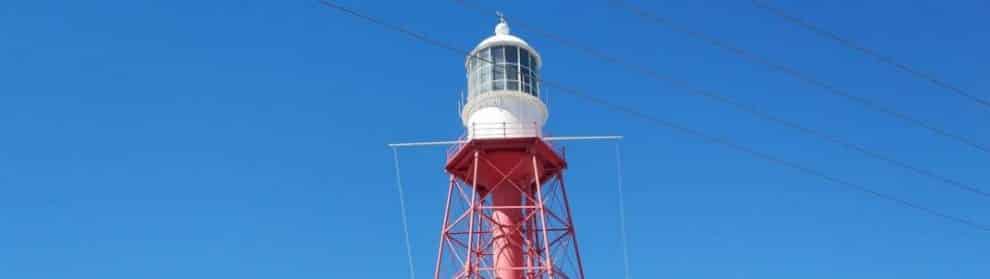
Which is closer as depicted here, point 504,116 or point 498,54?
point 504,116

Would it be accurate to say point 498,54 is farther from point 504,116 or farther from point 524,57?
point 504,116

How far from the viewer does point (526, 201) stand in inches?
2298

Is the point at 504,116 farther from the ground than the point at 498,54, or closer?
closer

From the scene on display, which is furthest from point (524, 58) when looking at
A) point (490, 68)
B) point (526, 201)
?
point (526, 201)

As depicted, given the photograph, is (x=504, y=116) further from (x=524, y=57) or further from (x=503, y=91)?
(x=524, y=57)

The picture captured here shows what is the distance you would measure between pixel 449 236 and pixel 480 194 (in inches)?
86.0

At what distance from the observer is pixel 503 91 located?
192 feet

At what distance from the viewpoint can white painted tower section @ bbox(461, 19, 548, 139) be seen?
57844mm

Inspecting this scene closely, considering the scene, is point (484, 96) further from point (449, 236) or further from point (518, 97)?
point (449, 236)

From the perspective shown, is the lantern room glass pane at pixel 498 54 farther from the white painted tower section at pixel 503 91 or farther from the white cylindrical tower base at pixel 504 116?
the white cylindrical tower base at pixel 504 116

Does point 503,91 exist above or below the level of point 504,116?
above

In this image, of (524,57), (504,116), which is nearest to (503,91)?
(504,116)

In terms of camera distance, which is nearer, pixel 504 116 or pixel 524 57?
pixel 504 116

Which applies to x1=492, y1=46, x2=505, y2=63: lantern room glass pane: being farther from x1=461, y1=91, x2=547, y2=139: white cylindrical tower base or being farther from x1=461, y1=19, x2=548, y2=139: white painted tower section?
x1=461, y1=91, x2=547, y2=139: white cylindrical tower base
